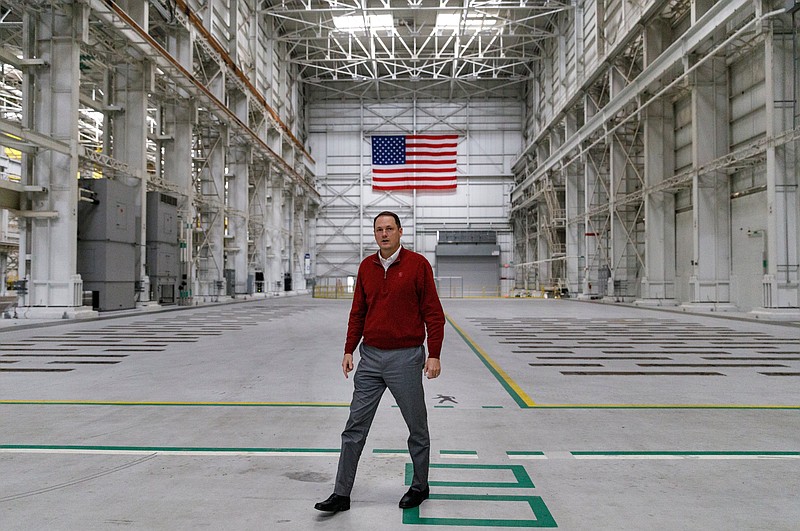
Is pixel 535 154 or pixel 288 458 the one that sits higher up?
pixel 535 154

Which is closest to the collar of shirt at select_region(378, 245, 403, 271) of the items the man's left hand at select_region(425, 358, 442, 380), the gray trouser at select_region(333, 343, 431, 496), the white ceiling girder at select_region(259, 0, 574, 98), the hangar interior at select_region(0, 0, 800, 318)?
the gray trouser at select_region(333, 343, 431, 496)

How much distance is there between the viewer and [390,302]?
3.37 meters

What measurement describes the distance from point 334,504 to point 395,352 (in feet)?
3.06

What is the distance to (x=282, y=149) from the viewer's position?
43.2 metres

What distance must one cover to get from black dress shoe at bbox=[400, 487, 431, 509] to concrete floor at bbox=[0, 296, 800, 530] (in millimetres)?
50

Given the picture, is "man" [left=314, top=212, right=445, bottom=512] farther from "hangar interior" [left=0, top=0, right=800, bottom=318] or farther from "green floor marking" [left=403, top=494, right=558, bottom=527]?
"hangar interior" [left=0, top=0, right=800, bottom=318]

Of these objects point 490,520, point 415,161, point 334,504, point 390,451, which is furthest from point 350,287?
point 490,520

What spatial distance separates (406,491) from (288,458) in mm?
1073

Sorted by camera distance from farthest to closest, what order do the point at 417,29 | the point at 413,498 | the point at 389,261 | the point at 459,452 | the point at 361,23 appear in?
the point at 417,29
the point at 361,23
the point at 459,452
the point at 389,261
the point at 413,498

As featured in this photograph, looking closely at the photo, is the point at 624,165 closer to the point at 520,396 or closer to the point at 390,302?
the point at 520,396

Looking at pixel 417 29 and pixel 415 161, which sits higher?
pixel 417 29

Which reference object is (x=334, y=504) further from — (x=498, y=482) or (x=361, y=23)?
(x=361, y=23)

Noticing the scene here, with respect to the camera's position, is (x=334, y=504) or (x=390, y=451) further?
(x=390, y=451)

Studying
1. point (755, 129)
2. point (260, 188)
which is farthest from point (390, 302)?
point (260, 188)
